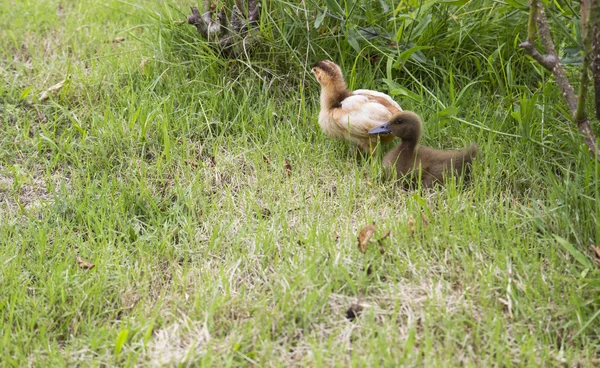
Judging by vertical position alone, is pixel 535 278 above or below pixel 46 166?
above

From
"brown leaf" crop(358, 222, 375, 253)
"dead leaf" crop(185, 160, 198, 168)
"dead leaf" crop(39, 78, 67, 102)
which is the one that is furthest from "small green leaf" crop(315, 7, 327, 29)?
"dead leaf" crop(39, 78, 67, 102)

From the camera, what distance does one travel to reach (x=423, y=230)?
11.6 ft

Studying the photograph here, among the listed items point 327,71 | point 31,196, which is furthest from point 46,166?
point 327,71

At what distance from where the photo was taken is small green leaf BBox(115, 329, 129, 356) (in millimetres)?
3002

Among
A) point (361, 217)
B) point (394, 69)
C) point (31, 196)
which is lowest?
point (31, 196)

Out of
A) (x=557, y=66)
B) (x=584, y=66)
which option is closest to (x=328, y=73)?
(x=557, y=66)

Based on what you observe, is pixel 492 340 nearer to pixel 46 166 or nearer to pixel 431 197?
pixel 431 197

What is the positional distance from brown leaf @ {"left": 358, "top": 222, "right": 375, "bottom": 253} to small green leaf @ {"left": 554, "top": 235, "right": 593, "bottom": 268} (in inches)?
33.0

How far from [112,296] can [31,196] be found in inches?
46.3

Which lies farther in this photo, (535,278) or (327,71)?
(327,71)

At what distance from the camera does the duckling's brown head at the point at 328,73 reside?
4.40 meters

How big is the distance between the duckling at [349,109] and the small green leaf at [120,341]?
5.94 feet

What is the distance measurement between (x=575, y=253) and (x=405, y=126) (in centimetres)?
119

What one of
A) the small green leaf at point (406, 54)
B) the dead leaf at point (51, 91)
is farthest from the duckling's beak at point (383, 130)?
the dead leaf at point (51, 91)
